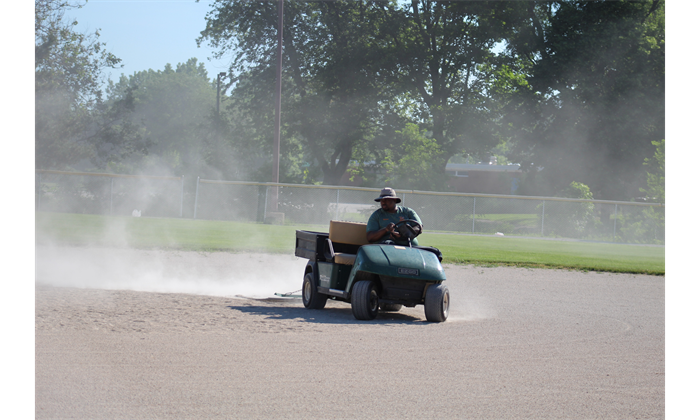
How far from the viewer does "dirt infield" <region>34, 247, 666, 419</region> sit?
4289 mm

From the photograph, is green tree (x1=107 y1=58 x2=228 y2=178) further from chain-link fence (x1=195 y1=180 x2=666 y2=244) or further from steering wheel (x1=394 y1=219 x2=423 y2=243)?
steering wheel (x1=394 y1=219 x2=423 y2=243)

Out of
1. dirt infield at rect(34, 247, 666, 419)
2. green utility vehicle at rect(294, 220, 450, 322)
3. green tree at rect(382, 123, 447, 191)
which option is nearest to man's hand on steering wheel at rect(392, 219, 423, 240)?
green utility vehicle at rect(294, 220, 450, 322)

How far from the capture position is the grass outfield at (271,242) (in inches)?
672

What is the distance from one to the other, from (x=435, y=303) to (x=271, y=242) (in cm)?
1265

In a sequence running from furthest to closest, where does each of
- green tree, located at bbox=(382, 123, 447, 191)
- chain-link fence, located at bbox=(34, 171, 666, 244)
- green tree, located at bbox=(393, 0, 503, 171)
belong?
green tree, located at bbox=(393, 0, 503, 171) < green tree, located at bbox=(382, 123, 447, 191) < chain-link fence, located at bbox=(34, 171, 666, 244)

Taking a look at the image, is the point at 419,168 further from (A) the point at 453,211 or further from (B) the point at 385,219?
(B) the point at 385,219

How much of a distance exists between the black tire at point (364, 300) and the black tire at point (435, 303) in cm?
69

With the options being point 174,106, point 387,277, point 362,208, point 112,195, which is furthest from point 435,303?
point 174,106

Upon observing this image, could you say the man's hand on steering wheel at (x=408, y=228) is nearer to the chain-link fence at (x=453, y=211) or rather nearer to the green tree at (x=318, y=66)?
the chain-link fence at (x=453, y=211)

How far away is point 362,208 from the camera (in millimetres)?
28312

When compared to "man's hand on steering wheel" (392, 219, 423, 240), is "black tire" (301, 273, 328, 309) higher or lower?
lower

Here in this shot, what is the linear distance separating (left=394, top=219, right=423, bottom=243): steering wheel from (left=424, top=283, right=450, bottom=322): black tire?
813 mm

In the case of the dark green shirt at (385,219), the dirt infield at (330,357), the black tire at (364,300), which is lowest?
the dirt infield at (330,357)

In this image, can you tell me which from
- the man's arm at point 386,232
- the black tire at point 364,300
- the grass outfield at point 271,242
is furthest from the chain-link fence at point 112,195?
the black tire at point 364,300
